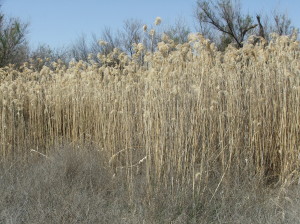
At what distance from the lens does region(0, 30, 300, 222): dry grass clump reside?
9.49 feet

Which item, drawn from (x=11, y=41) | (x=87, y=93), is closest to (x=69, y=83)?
(x=87, y=93)

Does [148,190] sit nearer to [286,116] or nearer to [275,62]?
[286,116]

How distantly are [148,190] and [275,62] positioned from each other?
190 centimetres

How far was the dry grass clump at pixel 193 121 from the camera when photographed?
2893 mm

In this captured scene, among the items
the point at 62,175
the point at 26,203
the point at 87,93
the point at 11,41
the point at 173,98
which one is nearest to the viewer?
the point at 173,98

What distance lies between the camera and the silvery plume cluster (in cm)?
291

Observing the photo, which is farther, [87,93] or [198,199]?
[87,93]

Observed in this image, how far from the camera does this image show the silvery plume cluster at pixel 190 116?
2.91m

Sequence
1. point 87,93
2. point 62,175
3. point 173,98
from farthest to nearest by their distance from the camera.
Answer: point 87,93
point 62,175
point 173,98

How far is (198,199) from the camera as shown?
2.85 meters

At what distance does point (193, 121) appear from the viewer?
2.90 m

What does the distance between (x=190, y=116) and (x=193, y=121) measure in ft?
0.16

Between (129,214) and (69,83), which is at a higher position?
(69,83)

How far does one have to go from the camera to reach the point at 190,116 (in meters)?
2.93
